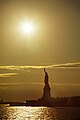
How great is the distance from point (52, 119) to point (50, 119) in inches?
26.5

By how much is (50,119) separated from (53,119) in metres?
1.02

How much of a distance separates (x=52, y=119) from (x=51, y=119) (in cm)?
35

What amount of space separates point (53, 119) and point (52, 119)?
Result: 0.35 meters

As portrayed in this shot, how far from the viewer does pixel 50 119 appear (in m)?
121

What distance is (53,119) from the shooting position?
4754 inches

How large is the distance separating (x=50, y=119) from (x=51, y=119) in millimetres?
448

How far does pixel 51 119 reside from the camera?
12075 centimetres

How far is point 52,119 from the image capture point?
120875 millimetres

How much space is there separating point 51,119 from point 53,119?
0.65 m
